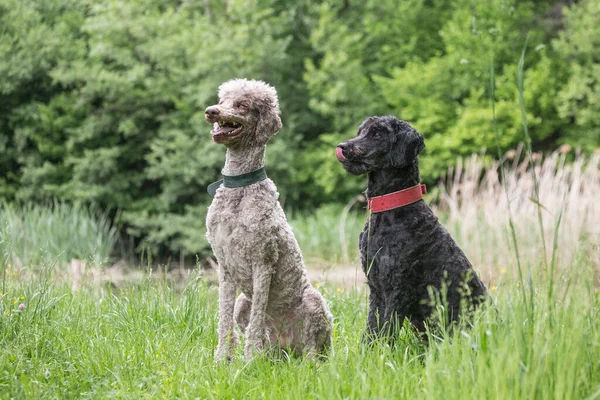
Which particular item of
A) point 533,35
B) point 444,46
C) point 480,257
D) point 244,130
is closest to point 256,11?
point 444,46

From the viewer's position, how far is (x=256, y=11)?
13.5m


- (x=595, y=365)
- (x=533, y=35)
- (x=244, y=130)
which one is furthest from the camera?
(x=533, y=35)

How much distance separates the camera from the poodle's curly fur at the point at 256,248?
3.04 meters

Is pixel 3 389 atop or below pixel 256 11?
below

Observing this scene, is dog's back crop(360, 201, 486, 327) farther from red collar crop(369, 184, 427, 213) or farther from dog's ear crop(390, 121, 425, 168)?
dog's ear crop(390, 121, 425, 168)

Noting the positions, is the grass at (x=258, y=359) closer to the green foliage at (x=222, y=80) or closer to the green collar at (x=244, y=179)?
the green collar at (x=244, y=179)

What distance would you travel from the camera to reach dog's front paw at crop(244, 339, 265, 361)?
304 centimetres

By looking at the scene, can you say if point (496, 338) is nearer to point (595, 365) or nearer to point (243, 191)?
point (595, 365)

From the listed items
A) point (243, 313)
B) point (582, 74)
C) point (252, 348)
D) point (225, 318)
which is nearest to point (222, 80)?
point (582, 74)

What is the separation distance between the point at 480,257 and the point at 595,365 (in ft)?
14.1

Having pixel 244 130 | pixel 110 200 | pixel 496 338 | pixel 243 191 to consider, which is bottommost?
pixel 110 200

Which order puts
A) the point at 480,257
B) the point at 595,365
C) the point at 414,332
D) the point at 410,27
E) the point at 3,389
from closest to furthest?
the point at 595,365 → the point at 3,389 → the point at 414,332 → the point at 480,257 → the point at 410,27

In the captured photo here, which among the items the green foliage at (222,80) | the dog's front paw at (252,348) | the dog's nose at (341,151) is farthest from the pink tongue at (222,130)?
the green foliage at (222,80)

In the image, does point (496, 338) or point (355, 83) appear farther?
point (355, 83)
